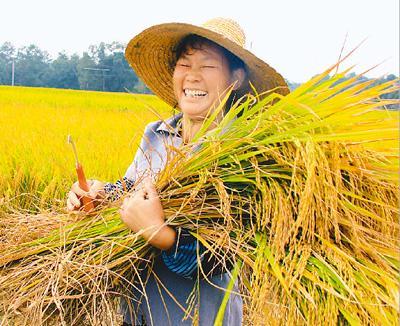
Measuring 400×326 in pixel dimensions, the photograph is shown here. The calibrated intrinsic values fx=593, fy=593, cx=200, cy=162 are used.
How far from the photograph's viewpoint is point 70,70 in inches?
1503

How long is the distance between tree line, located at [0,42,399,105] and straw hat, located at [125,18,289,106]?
92.3 ft

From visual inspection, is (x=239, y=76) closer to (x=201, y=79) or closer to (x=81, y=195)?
(x=201, y=79)

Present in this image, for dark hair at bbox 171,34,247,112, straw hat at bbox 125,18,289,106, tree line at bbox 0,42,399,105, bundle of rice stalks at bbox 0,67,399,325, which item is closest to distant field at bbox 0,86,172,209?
straw hat at bbox 125,18,289,106

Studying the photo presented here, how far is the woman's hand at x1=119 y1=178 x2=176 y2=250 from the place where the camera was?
133 cm

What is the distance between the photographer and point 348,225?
4.09 feet

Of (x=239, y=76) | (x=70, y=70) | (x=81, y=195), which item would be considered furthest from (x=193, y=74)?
(x=70, y=70)

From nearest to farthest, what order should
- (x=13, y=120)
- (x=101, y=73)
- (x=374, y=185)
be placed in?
(x=374, y=185) < (x=13, y=120) < (x=101, y=73)

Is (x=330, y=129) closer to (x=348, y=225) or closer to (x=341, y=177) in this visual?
(x=341, y=177)

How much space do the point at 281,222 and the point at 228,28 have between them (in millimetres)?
775

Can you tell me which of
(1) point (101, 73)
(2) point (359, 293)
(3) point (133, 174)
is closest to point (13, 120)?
(3) point (133, 174)

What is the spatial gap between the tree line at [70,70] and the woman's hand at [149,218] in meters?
28.9

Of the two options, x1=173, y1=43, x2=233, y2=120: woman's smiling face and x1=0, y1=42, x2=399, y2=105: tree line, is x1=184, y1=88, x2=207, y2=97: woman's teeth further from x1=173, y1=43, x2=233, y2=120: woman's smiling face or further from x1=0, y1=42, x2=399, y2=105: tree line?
x1=0, y1=42, x2=399, y2=105: tree line

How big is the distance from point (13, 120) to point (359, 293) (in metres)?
4.94

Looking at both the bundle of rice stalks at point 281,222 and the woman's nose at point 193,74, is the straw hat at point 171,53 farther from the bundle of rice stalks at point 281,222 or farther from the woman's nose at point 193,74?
the bundle of rice stalks at point 281,222
